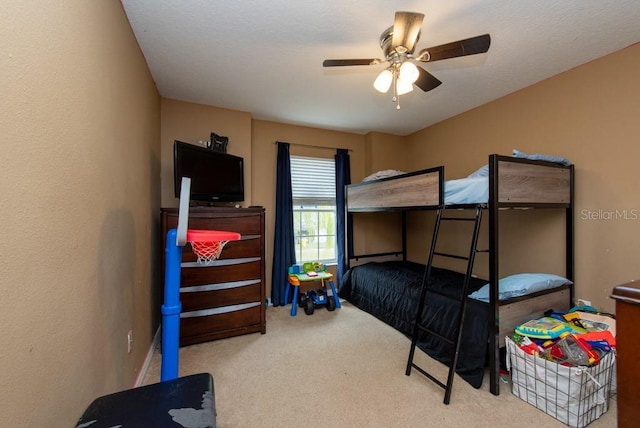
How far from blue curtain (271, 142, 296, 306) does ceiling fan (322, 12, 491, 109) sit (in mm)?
1940

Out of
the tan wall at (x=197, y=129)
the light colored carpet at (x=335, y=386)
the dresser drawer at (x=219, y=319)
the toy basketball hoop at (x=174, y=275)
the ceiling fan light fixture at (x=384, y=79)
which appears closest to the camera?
the toy basketball hoop at (x=174, y=275)

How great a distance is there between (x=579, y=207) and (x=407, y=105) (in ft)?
6.38

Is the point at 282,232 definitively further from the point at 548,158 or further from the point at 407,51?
the point at 548,158

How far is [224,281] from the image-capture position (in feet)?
8.46

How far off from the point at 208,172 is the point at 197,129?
29.2 inches

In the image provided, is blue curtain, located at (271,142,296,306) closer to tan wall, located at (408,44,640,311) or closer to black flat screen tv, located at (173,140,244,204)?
black flat screen tv, located at (173,140,244,204)

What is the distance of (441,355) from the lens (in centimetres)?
225

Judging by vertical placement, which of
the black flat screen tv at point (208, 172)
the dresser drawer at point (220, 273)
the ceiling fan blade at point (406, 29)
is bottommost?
the dresser drawer at point (220, 273)

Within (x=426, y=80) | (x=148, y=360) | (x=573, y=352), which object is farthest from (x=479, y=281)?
(x=148, y=360)

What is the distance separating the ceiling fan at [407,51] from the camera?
1.48m

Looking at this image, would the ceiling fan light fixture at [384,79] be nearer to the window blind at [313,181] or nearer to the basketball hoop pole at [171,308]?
the basketball hoop pole at [171,308]

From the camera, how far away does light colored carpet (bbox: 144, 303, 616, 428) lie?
162 centimetres

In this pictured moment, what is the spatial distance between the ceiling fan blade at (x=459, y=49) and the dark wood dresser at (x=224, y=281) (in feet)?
6.43

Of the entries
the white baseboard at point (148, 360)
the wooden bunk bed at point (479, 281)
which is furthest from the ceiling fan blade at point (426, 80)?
the white baseboard at point (148, 360)
